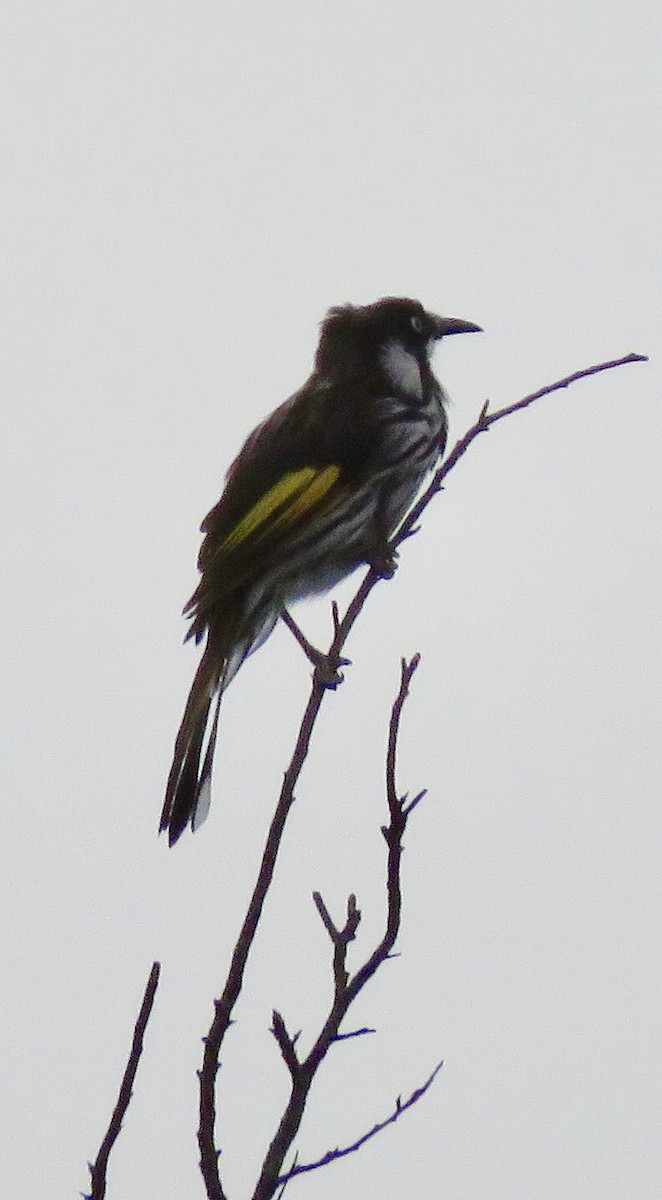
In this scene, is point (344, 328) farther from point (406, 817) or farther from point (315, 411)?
point (406, 817)

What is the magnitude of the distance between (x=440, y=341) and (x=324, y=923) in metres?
4.02

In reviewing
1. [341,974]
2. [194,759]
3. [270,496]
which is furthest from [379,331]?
[341,974]

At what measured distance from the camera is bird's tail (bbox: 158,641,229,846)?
4695mm

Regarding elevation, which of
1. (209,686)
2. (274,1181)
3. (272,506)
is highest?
(272,506)

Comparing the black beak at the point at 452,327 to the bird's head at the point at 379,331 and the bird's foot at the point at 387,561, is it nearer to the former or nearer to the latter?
the bird's head at the point at 379,331

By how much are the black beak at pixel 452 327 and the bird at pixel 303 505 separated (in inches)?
18.2

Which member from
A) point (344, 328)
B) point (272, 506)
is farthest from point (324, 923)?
point (344, 328)

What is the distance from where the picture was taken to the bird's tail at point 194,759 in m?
4.70

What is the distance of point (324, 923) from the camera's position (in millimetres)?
3035

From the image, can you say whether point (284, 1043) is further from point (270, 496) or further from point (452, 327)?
point (452, 327)

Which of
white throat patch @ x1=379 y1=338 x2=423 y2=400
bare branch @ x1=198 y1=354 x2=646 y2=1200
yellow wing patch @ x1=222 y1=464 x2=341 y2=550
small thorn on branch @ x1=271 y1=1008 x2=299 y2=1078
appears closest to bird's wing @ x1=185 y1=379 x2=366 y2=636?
yellow wing patch @ x1=222 y1=464 x2=341 y2=550

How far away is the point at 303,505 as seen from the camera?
545cm

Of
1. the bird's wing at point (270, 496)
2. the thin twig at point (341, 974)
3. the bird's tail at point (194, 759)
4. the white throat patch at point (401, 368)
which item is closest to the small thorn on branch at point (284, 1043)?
the thin twig at point (341, 974)

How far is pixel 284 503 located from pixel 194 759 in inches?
40.8
